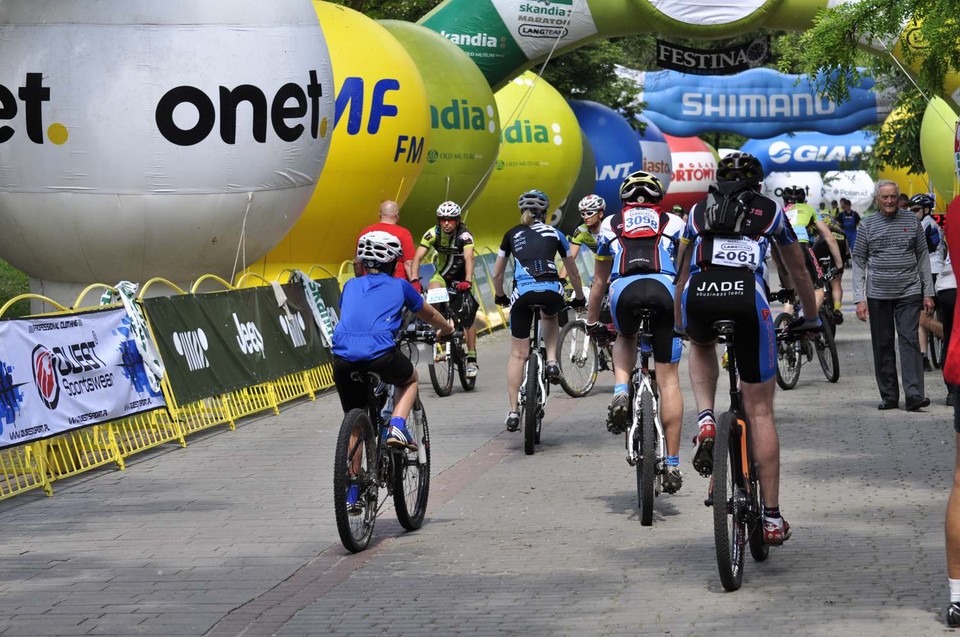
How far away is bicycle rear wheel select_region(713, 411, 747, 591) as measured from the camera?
22.3 feet

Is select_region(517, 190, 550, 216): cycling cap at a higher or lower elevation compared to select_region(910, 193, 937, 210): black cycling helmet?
higher

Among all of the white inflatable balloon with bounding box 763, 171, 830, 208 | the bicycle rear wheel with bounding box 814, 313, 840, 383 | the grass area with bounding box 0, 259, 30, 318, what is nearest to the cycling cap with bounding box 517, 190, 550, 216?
the bicycle rear wheel with bounding box 814, 313, 840, 383

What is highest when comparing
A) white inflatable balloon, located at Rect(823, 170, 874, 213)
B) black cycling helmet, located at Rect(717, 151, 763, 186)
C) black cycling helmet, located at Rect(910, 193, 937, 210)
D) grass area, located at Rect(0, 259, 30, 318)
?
white inflatable balloon, located at Rect(823, 170, 874, 213)

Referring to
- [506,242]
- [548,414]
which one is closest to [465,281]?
[548,414]

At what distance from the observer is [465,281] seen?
15.8m

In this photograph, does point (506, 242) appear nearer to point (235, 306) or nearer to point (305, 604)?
point (235, 306)

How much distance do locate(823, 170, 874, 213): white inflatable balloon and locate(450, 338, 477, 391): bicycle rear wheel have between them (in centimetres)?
4503

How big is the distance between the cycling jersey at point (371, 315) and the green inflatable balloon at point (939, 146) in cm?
1692

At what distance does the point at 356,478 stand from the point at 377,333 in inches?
31.5

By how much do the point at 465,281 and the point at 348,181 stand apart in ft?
12.0

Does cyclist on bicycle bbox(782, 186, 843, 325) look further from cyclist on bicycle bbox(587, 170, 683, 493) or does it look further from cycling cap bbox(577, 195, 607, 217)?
cyclist on bicycle bbox(587, 170, 683, 493)

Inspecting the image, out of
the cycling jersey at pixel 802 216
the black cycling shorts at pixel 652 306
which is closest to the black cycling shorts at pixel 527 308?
the black cycling shorts at pixel 652 306

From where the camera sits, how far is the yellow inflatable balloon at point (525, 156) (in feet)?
93.6

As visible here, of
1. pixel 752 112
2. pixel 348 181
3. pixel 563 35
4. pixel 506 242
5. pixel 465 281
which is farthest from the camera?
pixel 752 112
